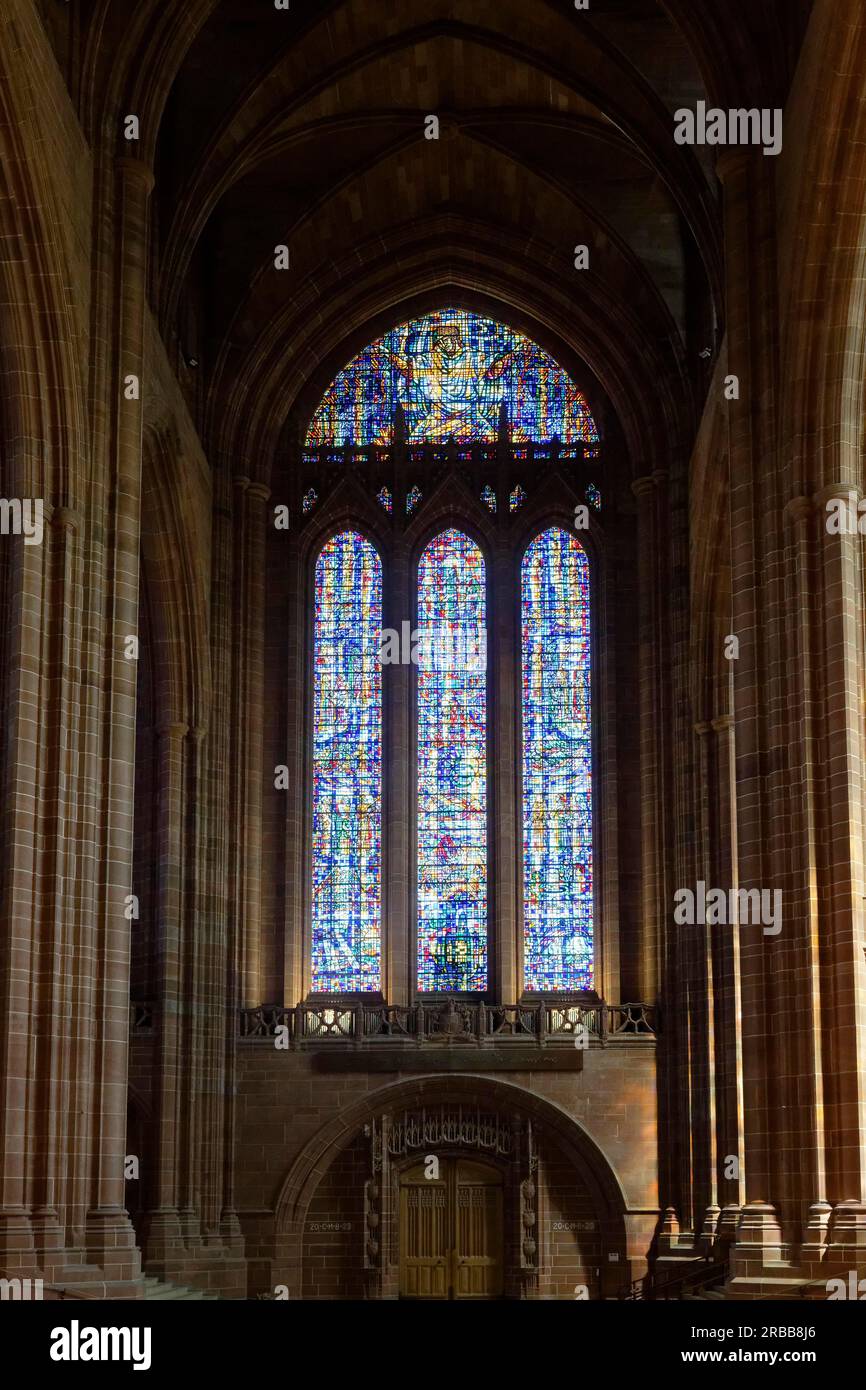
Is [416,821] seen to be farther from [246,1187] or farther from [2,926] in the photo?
[2,926]

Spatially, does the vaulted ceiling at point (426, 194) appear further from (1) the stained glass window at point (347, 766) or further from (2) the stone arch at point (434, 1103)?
(2) the stone arch at point (434, 1103)

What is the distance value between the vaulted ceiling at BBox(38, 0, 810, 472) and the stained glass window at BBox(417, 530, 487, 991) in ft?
11.4

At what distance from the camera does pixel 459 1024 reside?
26.5 meters

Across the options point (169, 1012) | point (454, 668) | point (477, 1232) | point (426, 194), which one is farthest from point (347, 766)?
point (426, 194)

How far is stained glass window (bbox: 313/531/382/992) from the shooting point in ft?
91.3

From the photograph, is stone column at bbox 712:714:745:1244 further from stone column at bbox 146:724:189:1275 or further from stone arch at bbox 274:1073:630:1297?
stone column at bbox 146:724:189:1275

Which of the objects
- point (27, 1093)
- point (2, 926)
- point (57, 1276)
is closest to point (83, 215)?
point (2, 926)

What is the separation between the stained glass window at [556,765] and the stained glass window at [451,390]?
2067 mm

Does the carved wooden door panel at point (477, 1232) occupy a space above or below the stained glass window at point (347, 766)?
below

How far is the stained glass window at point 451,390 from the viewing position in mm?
30031

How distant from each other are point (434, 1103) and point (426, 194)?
13727 millimetres

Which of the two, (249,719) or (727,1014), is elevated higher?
(249,719)

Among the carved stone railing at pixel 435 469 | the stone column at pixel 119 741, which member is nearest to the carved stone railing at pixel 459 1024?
the carved stone railing at pixel 435 469

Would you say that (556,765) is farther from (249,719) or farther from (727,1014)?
(727,1014)
